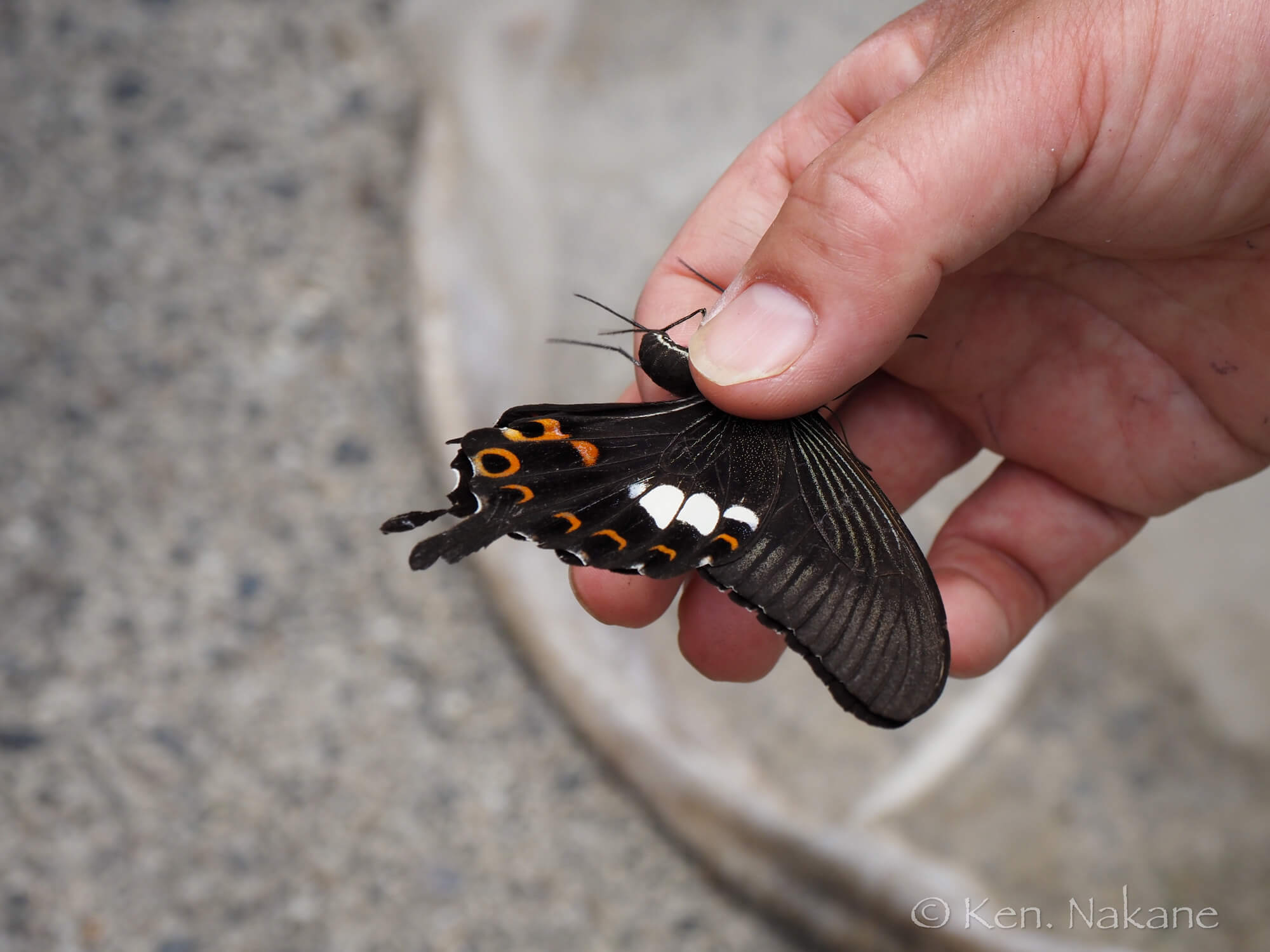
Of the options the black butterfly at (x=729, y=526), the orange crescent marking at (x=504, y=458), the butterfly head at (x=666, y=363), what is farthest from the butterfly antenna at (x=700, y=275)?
the orange crescent marking at (x=504, y=458)

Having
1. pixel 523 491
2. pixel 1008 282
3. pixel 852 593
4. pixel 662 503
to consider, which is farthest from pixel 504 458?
pixel 1008 282

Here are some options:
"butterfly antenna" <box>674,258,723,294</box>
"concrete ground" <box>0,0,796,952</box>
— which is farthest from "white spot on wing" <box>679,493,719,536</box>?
"concrete ground" <box>0,0,796,952</box>

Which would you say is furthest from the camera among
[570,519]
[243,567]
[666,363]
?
[243,567]

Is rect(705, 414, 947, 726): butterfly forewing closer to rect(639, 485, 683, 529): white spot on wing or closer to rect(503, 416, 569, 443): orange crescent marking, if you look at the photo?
rect(639, 485, 683, 529): white spot on wing

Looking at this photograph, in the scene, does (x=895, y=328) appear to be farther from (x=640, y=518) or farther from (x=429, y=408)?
(x=429, y=408)

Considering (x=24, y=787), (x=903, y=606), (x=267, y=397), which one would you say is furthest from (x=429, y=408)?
(x=903, y=606)

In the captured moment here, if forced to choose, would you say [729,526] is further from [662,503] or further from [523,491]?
[523,491]

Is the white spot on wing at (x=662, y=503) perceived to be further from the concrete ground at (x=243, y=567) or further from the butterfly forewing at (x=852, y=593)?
the concrete ground at (x=243, y=567)
